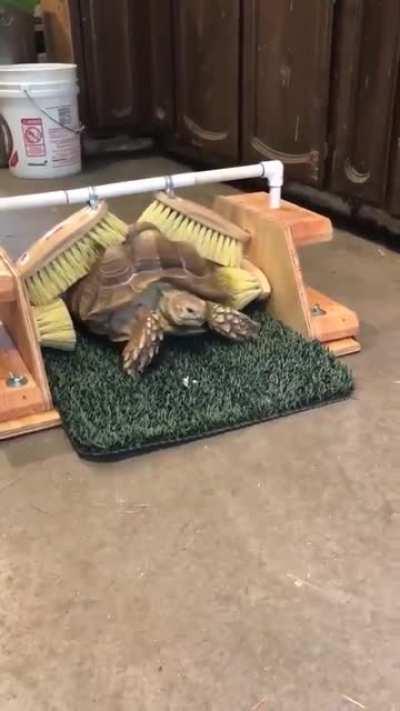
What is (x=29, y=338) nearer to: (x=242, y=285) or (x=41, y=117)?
(x=242, y=285)

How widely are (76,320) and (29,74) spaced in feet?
4.16

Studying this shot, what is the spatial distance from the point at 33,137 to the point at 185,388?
1.49 m

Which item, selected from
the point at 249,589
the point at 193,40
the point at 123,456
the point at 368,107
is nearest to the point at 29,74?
the point at 193,40

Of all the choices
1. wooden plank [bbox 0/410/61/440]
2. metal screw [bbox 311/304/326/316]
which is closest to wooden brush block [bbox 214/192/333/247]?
metal screw [bbox 311/304/326/316]

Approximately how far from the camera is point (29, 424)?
0.96 meters

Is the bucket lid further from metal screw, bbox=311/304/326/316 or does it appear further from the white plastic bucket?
metal screw, bbox=311/304/326/316

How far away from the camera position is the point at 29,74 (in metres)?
2.14

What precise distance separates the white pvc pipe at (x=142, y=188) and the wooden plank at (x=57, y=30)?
4.65 feet

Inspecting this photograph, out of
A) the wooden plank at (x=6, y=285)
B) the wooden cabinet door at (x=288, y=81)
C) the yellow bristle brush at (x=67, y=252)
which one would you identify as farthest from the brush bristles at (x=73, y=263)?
the wooden cabinet door at (x=288, y=81)

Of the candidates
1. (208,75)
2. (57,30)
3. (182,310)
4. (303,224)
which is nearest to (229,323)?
(182,310)

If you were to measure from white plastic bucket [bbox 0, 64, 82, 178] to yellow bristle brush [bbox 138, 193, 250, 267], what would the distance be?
1.12 meters

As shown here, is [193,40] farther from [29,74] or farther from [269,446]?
[269,446]

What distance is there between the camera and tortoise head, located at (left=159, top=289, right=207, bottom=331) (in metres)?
1.05

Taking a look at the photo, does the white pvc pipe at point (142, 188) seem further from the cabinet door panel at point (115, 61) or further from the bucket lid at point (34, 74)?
the cabinet door panel at point (115, 61)
